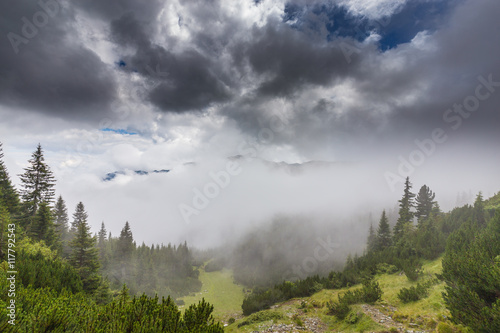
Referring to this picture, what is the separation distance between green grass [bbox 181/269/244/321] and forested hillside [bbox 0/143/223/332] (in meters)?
10.8

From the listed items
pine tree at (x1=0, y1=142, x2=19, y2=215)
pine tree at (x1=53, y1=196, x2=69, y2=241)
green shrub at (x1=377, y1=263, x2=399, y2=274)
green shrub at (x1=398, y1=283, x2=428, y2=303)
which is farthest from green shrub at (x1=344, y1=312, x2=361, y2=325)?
pine tree at (x1=53, y1=196, x2=69, y2=241)

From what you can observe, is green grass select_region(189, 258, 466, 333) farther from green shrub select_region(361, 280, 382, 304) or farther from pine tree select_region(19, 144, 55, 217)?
pine tree select_region(19, 144, 55, 217)

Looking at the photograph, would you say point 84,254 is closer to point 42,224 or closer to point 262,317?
point 42,224

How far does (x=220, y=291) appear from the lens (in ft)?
366

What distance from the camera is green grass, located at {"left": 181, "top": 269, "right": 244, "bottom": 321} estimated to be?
3407 inches

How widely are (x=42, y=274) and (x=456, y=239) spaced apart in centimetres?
3298

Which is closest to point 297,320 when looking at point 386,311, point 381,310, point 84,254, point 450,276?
point 381,310

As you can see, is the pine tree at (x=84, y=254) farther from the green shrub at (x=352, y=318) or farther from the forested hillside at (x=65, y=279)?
the green shrub at (x=352, y=318)

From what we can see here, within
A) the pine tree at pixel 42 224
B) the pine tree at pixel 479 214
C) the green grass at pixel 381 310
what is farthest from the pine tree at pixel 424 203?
the pine tree at pixel 42 224

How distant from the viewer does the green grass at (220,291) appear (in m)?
86.6

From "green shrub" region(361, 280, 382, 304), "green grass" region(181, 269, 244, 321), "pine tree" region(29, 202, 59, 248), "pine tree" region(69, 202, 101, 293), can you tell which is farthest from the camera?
"green grass" region(181, 269, 244, 321)

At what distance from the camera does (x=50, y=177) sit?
114 ft

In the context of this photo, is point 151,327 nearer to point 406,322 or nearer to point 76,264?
point 406,322

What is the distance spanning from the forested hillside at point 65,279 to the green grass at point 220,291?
10.8 m
